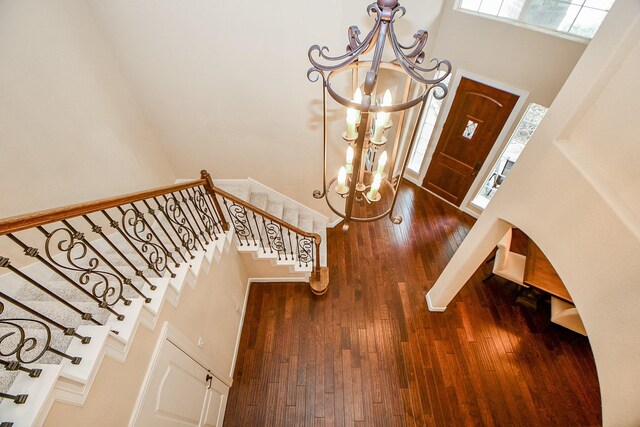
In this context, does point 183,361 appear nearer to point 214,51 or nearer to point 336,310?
point 336,310

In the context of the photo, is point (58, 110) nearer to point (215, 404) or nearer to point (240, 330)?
point (240, 330)

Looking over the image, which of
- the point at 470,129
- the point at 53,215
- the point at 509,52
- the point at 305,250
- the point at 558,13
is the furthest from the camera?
the point at 470,129

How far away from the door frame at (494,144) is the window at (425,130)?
0.40ft

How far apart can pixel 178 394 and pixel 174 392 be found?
72 mm

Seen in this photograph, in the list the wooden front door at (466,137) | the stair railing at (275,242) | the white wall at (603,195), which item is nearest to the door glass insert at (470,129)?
the wooden front door at (466,137)

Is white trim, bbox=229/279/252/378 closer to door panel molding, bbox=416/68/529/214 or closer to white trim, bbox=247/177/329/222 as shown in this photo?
white trim, bbox=247/177/329/222

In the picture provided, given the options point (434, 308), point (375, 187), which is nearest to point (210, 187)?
point (375, 187)

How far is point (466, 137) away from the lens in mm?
4734

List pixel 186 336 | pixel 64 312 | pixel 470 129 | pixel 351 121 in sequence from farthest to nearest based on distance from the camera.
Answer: pixel 470 129
pixel 186 336
pixel 64 312
pixel 351 121

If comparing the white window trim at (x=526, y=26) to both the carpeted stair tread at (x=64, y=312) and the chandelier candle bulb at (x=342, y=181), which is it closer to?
the chandelier candle bulb at (x=342, y=181)

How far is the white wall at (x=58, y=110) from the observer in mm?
2229

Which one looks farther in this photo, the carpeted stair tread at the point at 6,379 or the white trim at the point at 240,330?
the white trim at the point at 240,330

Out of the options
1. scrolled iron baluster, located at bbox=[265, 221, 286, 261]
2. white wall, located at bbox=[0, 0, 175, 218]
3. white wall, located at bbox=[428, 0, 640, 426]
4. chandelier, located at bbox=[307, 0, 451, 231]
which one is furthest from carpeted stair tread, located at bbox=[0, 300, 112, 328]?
white wall, located at bbox=[428, 0, 640, 426]

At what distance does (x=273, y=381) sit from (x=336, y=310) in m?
1.18
